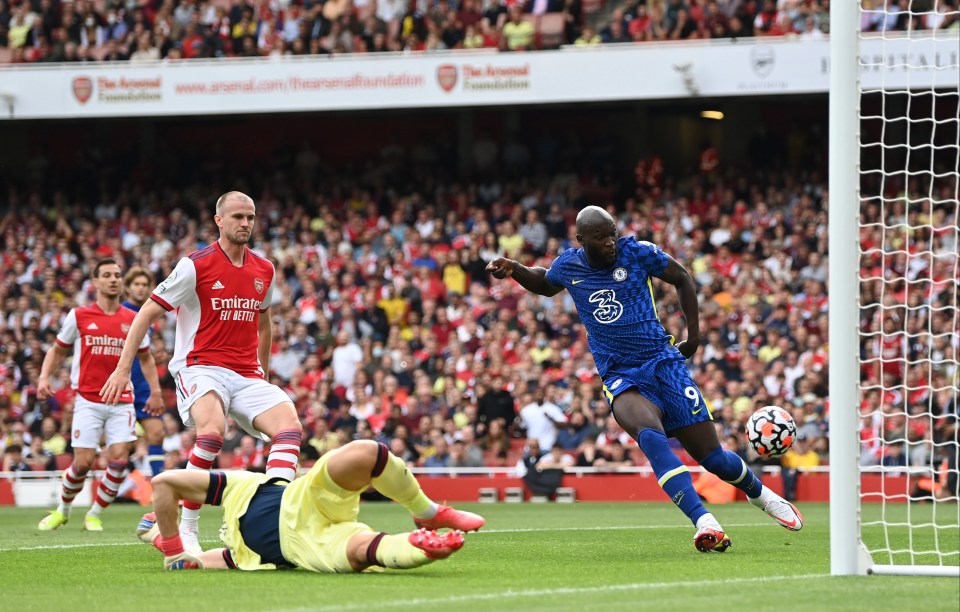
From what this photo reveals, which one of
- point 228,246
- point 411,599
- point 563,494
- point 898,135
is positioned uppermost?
point 898,135

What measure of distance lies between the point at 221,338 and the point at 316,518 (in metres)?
2.54

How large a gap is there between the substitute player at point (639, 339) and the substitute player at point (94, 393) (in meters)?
5.38

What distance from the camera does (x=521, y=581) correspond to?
25.1 feet

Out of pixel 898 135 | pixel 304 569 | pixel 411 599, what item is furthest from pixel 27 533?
pixel 898 135

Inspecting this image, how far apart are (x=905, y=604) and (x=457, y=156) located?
23435mm

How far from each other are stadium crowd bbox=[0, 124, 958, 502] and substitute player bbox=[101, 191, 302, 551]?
10656mm

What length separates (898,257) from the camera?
2202 centimetres

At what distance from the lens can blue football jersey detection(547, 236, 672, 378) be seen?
995 centimetres

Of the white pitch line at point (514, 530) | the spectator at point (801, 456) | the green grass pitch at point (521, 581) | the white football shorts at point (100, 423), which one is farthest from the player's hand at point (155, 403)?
the spectator at point (801, 456)

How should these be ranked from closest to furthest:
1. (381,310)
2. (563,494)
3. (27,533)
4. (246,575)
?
(246,575)
(27,533)
(563,494)
(381,310)

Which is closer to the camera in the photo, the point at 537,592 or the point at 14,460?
the point at 537,592

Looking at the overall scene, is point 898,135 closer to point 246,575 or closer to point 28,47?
point 28,47

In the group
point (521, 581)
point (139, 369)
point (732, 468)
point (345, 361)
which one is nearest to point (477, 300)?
point (345, 361)

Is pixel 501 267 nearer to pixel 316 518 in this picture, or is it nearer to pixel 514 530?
pixel 316 518
